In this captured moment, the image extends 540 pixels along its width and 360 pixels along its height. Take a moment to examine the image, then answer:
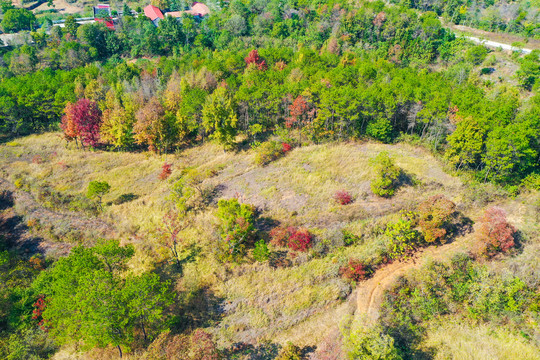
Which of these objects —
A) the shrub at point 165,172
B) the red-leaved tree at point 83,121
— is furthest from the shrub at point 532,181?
the red-leaved tree at point 83,121

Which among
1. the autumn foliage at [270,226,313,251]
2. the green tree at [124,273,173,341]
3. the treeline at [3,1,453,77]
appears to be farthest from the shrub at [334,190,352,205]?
the treeline at [3,1,453,77]

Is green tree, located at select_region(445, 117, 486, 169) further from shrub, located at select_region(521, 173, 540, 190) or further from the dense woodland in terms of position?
shrub, located at select_region(521, 173, 540, 190)

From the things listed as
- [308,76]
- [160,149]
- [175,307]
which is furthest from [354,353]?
[308,76]

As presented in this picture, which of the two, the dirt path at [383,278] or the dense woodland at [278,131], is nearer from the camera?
the dense woodland at [278,131]

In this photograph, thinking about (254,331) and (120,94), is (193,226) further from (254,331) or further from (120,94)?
(120,94)

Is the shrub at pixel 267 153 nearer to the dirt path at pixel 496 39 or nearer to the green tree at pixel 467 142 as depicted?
the green tree at pixel 467 142

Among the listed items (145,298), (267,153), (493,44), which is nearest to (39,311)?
(145,298)

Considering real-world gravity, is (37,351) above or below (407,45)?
below
